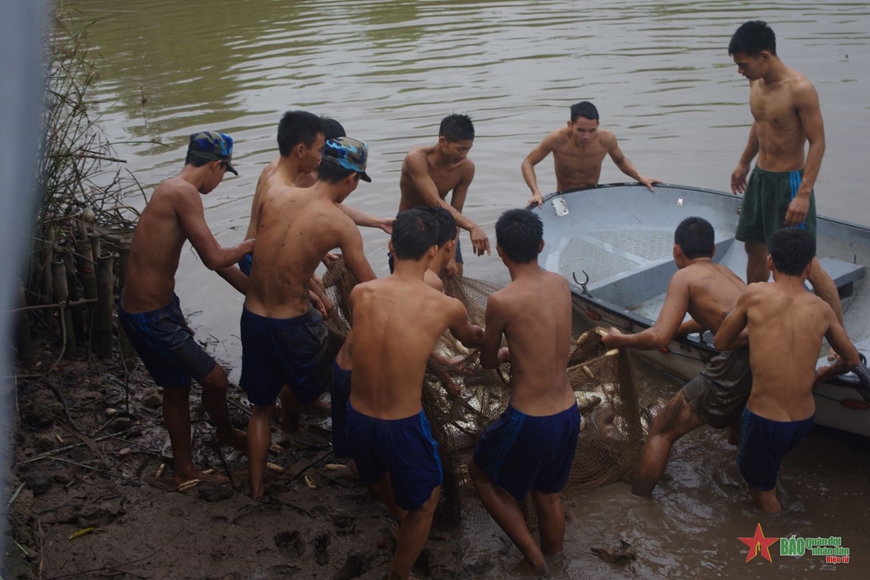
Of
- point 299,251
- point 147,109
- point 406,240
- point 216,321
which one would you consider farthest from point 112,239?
point 147,109

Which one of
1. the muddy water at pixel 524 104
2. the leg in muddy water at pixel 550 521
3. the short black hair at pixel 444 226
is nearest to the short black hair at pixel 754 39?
the muddy water at pixel 524 104

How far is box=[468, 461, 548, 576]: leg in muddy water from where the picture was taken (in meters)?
4.19

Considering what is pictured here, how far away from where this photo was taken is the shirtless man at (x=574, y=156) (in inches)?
317

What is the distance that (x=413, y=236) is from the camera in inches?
156

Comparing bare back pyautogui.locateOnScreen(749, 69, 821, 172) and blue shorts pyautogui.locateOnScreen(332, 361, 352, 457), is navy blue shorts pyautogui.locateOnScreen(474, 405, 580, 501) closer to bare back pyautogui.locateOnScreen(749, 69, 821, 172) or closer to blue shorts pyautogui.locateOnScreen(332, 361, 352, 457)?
blue shorts pyautogui.locateOnScreen(332, 361, 352, 457)

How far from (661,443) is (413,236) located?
2165mm

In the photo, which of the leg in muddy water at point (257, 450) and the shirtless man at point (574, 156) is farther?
the shirtless man at point (574, 156)

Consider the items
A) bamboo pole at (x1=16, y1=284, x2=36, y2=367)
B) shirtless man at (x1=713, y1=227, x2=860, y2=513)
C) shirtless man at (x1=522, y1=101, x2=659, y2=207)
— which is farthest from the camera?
shirtless man at (x1=522, y1=101, x2=659, y2=207)

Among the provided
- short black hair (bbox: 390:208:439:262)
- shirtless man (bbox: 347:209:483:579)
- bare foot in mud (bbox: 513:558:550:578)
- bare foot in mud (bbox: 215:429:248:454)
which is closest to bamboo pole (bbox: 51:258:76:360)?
bare foot in mud (bbox: 215:429:248:454)

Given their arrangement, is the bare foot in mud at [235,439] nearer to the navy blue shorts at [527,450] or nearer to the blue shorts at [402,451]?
the blue shorts at [402,451]

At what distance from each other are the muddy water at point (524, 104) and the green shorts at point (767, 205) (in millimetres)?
1669

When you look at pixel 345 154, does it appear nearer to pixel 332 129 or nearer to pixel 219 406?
pixel 332 129

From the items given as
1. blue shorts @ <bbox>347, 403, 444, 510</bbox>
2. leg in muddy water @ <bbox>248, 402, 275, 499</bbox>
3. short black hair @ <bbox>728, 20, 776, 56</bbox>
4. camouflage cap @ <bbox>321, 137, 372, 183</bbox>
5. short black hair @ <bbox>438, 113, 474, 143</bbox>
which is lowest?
leg in muddy water @ <bbox>248, 402, 275, 499</bbox>

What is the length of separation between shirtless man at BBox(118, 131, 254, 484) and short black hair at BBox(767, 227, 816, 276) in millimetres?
2981
